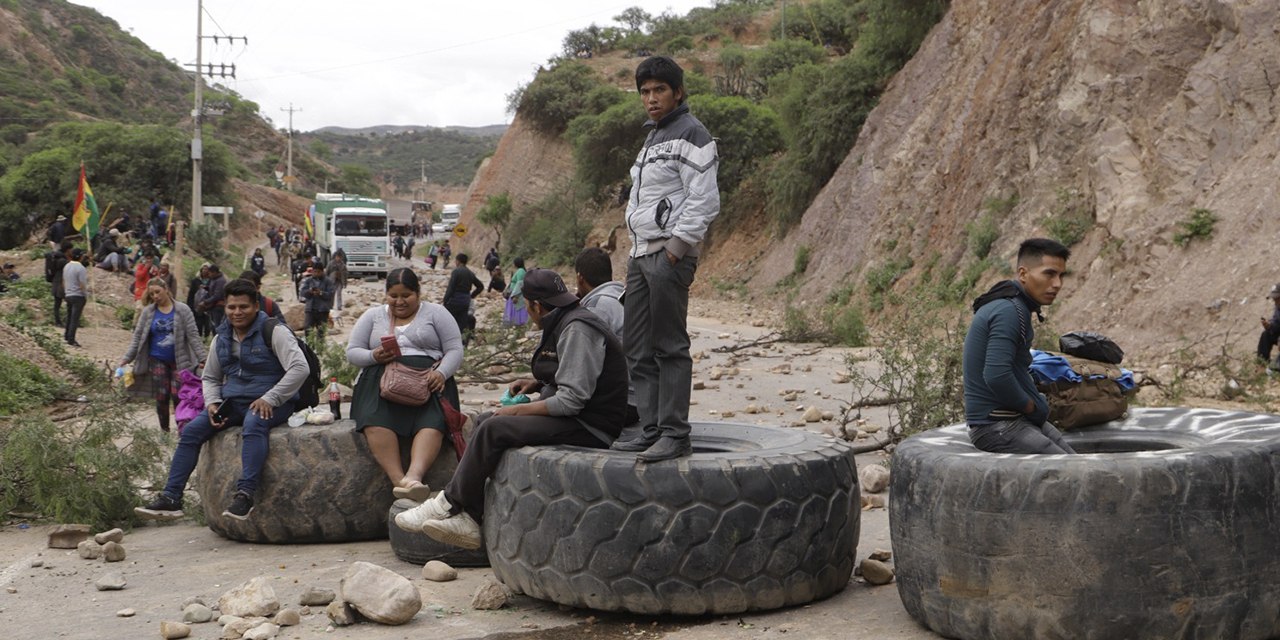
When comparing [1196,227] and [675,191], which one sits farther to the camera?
[1196,227]

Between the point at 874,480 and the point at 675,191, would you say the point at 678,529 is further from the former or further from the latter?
the point at 874,480

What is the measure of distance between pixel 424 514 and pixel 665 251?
1.57 metres

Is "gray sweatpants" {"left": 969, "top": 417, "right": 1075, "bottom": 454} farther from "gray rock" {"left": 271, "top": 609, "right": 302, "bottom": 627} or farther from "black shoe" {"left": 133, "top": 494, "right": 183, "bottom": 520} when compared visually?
"black shoe" {"left": 133, "top": 494, "right": 183, "bottom": 520}

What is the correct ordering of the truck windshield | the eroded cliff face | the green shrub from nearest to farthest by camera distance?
the eroded cliff face → the green shrub → the truck windshield

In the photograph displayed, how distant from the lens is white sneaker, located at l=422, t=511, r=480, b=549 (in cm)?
494

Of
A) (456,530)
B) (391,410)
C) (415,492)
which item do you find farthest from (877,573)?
(391,410)

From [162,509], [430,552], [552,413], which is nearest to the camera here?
[552,413]

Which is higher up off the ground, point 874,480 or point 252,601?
point 874,480

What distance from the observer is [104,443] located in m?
7.48

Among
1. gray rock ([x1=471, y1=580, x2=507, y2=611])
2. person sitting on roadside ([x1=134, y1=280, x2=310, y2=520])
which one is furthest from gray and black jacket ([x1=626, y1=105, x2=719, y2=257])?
person sitting on roadside ([x1=134, y1=280, x2=310, y2=520])

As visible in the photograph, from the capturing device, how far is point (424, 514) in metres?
5.01

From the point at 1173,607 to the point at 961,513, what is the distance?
0.70 meters

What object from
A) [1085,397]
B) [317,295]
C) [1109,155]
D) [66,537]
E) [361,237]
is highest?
[1109,155]

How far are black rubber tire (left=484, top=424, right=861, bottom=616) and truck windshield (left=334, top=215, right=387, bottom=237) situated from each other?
1621 inches
